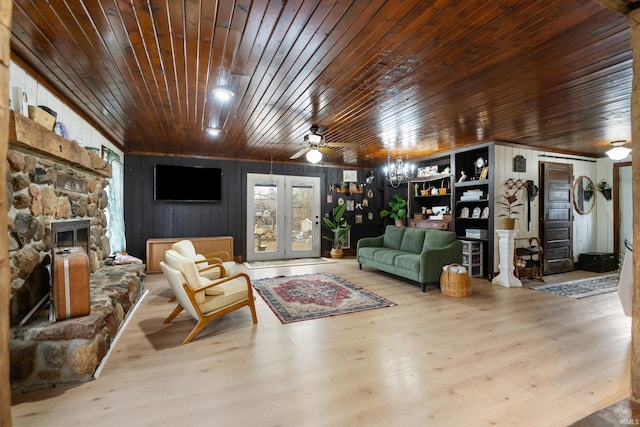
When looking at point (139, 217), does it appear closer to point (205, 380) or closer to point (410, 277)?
point (205, 380)

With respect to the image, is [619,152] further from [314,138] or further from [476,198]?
[314,138]

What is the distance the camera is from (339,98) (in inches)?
126

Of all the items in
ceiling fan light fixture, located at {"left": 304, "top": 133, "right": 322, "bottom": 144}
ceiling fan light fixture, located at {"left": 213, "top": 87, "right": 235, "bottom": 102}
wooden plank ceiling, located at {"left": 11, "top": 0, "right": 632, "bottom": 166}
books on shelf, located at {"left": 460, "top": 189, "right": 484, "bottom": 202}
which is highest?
wooden plank ceiling, located at {"left": 11, "top": 0, "right": 632, "bottom": 166}

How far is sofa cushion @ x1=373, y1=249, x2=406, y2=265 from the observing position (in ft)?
17.0

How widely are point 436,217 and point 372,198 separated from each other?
2.15 m

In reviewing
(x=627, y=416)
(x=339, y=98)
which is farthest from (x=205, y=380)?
(x=339, y=98)

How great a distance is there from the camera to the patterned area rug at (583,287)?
439cm

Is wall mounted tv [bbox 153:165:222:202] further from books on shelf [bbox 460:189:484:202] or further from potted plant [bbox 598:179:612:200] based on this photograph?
potted plant [bbox 598:179:612:200]

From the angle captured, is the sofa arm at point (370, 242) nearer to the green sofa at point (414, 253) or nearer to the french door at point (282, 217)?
the green sofa at point (414, 253)

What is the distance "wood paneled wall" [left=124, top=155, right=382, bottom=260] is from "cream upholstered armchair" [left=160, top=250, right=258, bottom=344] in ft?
11.7

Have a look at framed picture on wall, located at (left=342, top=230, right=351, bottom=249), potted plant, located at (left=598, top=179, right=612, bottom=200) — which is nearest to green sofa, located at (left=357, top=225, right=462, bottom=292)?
framed picture on wall, located at (left=342, top=230, right=351, bottom=249)

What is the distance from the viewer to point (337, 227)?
7527 millimetres

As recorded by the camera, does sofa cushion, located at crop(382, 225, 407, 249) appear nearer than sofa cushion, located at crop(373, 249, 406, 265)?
No

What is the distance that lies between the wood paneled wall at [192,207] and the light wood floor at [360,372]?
3031 mm
